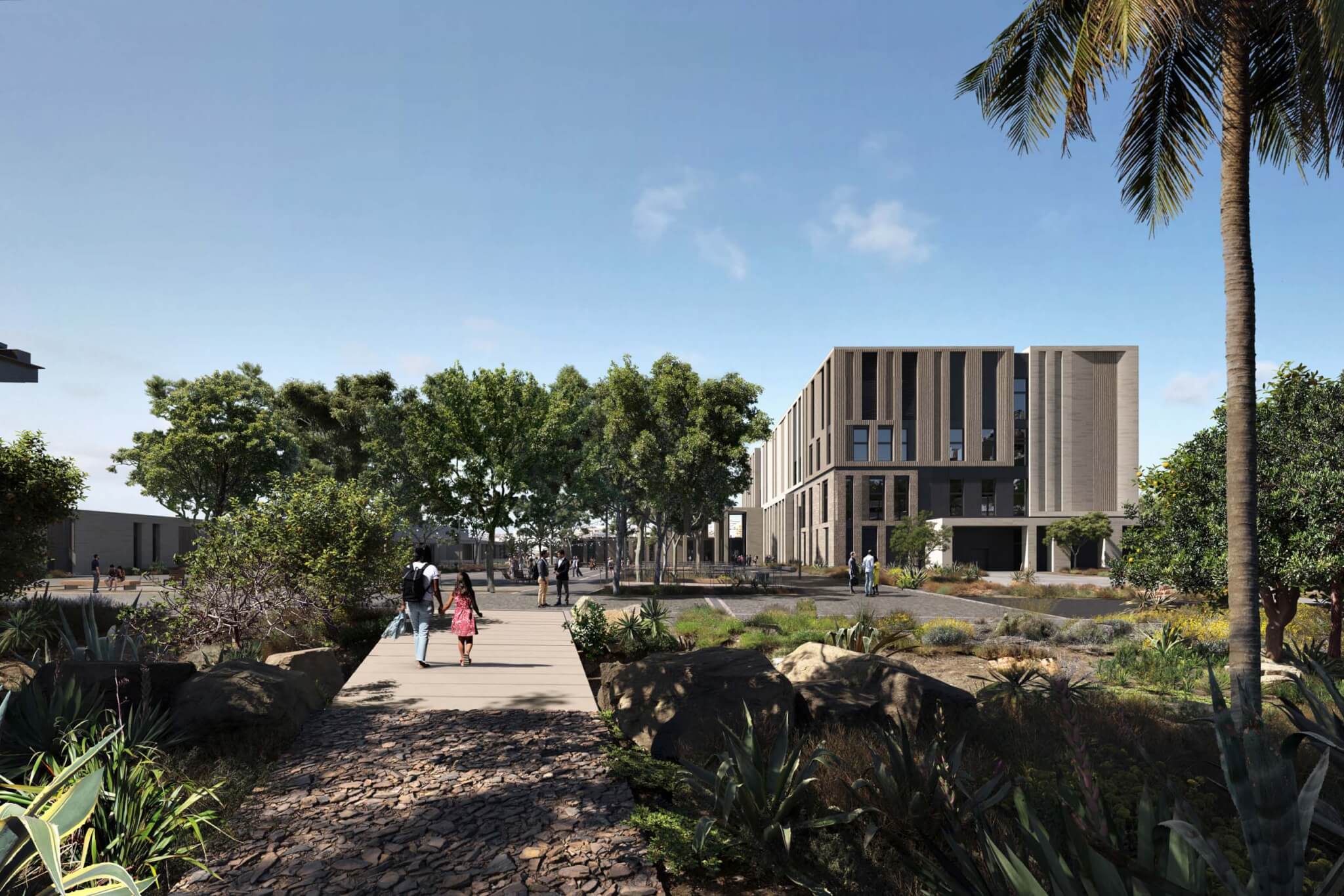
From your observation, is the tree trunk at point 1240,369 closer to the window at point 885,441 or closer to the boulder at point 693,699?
the boulder at point 693,699

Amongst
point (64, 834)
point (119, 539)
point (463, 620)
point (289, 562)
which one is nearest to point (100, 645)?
point (463, 620)

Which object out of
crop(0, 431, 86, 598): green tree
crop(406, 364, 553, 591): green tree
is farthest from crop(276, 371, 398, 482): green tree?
crop(0, 431, 86, 598): green tree

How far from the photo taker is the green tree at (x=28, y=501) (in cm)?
1223

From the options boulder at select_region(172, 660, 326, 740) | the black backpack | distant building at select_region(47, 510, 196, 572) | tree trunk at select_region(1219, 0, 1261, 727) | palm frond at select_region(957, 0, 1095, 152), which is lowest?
distant building at select_region(47, 510, 196, 572)

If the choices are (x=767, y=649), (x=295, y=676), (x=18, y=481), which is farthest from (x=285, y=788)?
(x=18, y=481)

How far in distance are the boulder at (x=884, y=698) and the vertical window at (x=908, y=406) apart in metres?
51.4

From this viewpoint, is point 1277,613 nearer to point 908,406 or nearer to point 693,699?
point 693,699

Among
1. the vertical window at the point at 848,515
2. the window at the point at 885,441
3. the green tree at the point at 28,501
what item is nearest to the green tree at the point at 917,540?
the vertical window at the point at 848,515

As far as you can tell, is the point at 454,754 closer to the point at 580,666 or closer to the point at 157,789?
the point at 157,789

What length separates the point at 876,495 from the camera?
57812 millimetres

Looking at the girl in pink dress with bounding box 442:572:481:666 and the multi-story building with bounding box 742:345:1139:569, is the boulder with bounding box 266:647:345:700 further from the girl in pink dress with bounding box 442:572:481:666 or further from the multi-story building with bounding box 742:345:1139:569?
the multi-story building with bounding box 742:345:1139:569

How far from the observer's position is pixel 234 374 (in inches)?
1554

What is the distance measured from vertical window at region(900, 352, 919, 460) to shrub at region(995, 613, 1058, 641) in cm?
4277

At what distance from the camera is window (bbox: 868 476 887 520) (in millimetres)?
57594
